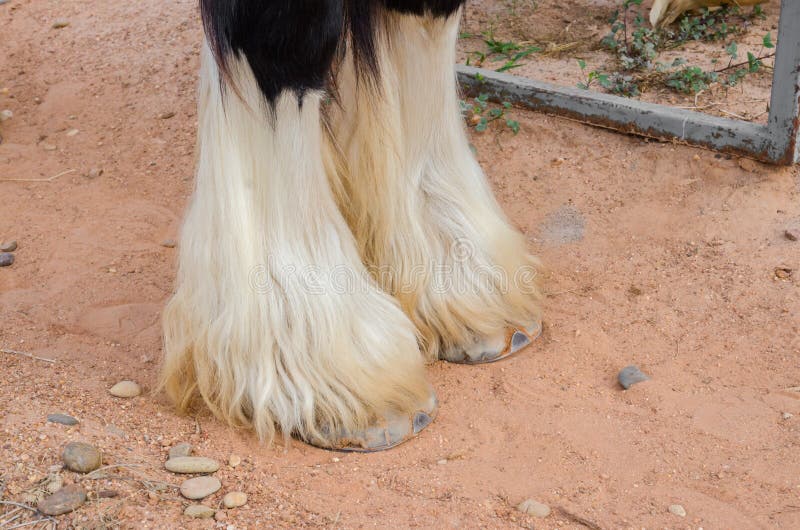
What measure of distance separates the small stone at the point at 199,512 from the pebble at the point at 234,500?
0.12 ft

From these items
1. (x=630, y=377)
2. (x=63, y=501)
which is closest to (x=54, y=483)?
(x=63, y=501)

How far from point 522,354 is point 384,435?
0.46 meters

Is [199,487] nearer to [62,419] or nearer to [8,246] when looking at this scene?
[62,419]

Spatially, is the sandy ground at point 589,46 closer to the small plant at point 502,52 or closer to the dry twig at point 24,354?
the small plant at point 502,52

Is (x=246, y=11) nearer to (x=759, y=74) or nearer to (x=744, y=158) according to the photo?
(x=744, y=158)

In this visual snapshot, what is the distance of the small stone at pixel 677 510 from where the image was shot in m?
1.60

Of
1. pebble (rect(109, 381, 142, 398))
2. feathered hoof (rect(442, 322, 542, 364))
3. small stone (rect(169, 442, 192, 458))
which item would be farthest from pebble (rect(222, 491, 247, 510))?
feathered hoof (rect(442, 322, 542, 364))

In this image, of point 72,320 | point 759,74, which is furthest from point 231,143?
point 759,74

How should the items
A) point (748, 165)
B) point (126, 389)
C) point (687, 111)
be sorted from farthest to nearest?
1. point (687, 111)
2. point (748, 165)
3. point (126, 389)

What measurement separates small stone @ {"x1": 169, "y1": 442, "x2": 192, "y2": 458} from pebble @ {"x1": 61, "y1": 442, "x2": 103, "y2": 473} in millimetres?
136

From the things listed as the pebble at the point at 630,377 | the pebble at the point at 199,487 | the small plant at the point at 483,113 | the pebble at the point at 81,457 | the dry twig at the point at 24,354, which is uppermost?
the small plant at the point at 483,113

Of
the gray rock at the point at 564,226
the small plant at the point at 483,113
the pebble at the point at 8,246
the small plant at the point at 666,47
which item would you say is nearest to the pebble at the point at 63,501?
the pebble at the point at 8,246

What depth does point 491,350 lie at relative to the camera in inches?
79.4

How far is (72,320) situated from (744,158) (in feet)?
6.18
